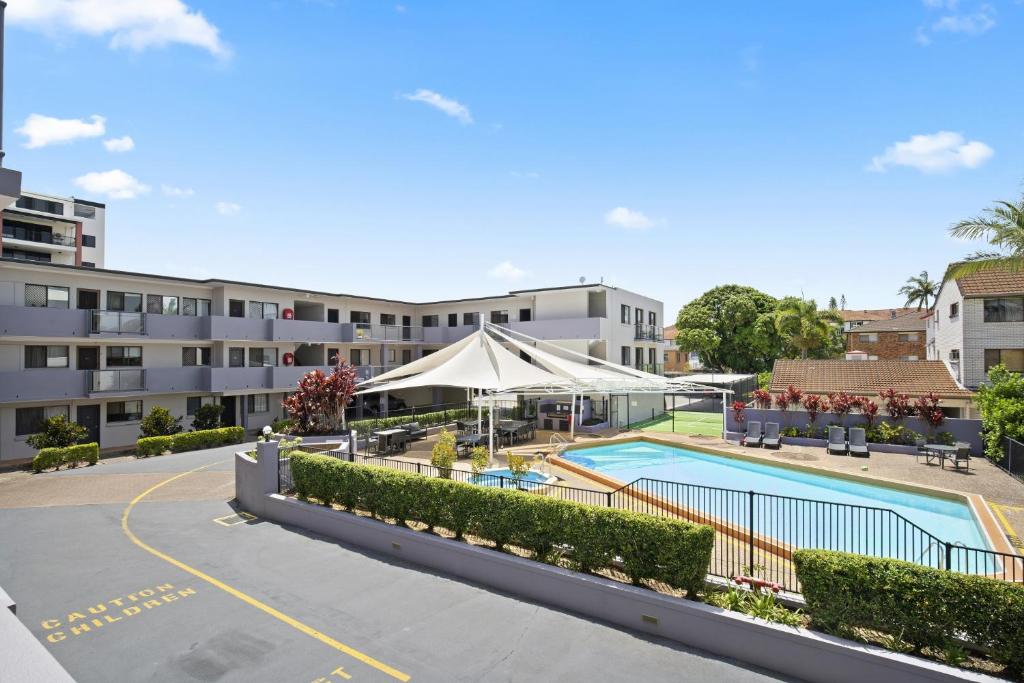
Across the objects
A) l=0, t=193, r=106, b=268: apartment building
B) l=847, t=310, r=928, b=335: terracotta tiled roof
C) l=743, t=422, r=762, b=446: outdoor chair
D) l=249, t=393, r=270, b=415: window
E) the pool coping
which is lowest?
the pool coping

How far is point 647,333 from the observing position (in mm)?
37625

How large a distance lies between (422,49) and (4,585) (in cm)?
1598

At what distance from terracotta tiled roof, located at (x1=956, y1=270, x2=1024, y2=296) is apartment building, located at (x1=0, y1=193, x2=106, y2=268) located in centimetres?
5999

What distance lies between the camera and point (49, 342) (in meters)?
24.3

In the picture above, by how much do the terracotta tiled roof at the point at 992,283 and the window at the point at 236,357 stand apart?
130 ft

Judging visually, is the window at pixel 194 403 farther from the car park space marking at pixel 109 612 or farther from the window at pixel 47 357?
the car park space marking at pixel 109 612

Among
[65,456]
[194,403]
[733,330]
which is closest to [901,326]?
[733,330]

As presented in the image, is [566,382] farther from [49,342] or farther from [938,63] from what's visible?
[49,342]

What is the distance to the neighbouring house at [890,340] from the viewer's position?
56.7 metres

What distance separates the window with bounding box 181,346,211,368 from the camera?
1132 inches

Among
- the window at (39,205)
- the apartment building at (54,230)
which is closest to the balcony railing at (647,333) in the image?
the apartment building at (54,230)

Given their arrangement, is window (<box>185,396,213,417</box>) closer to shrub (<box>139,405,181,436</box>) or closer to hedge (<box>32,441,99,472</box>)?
shrub (<box>139,405,181,436</box>)

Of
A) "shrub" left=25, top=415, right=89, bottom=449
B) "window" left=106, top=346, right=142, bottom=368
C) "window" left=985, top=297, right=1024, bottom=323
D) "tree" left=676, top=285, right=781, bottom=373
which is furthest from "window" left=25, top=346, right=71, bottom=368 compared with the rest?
"tree" left=676, top=285, right=781, bottom=373

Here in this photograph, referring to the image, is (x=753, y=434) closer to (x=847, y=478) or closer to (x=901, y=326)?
(x=847, y=478)
